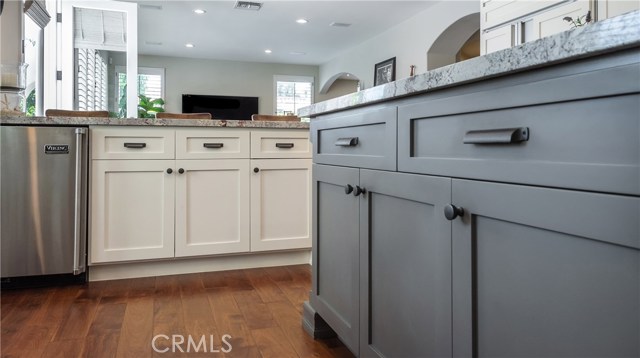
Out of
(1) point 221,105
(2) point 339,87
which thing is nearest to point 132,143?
(1) point 221,105

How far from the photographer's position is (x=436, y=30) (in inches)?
217

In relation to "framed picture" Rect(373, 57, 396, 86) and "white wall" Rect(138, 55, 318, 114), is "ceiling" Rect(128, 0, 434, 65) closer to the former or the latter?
"white wall" Rect(138, 55, 318, 114)

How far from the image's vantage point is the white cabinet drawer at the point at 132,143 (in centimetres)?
247

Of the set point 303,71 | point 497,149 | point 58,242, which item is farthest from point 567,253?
point 303,71

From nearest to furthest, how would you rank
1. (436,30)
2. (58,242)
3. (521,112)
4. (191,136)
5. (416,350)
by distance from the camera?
(521,112) → (416,350) → (58,242) → (191,136) → (436,30)

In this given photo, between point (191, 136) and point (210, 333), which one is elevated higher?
point (191, 136)

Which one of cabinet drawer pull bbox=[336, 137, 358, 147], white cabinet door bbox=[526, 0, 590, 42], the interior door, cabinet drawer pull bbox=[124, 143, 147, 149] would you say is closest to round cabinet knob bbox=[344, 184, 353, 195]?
cabinet drawer pull bbox=[336, 137, 358, 147]

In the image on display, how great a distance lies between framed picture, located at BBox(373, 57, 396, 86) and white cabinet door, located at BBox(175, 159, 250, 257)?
13.5 feet

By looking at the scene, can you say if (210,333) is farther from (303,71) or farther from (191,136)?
(303,71)

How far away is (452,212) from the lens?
87 cm

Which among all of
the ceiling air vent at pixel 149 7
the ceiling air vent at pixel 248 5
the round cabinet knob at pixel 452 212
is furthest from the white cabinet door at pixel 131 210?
the ceiling air vent at pixel 149 7

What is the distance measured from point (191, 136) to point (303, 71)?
7.52 m

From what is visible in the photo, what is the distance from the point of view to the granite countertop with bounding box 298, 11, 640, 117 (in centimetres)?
55

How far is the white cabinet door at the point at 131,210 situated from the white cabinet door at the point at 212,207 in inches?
2.4
